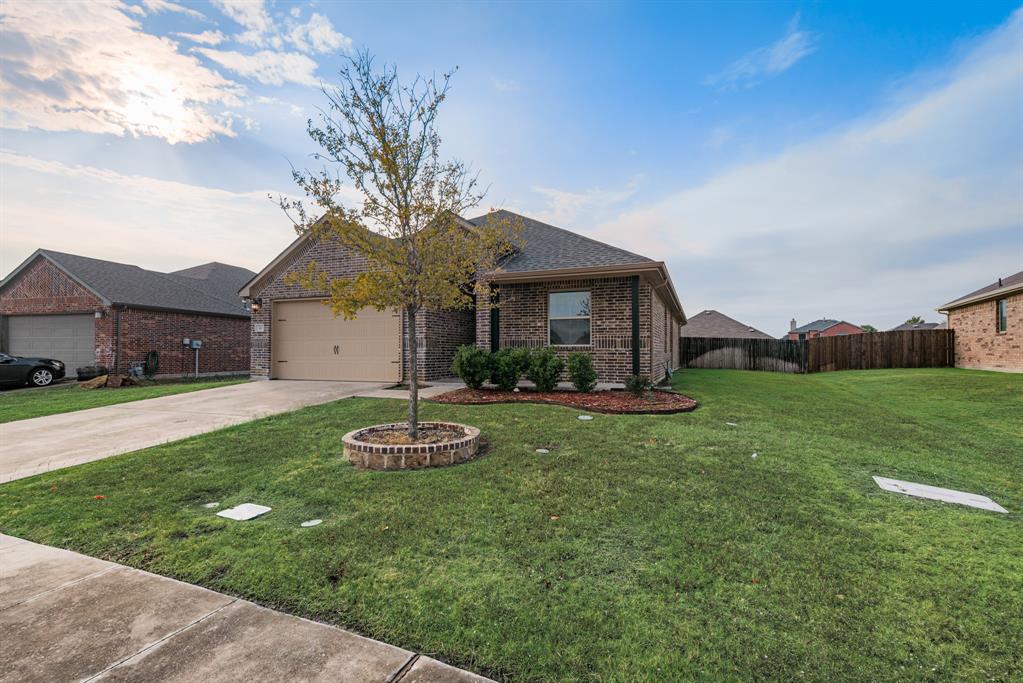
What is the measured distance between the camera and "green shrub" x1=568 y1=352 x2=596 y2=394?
380 inches

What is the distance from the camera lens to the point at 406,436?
5.66m

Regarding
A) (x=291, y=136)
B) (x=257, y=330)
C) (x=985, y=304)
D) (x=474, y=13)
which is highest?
(x=474, y=13)

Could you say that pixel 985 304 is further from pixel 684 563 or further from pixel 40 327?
pixel 40 327

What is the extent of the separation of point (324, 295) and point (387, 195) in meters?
8.22

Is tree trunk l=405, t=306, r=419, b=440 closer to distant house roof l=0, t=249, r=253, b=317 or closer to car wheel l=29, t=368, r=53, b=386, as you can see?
distant house roof l=0, t=249, r=253, b=317

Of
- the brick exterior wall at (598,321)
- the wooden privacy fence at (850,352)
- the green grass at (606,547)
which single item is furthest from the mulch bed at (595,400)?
the wooden privacy fence at (850,352)

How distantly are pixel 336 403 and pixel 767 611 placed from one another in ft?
26.9

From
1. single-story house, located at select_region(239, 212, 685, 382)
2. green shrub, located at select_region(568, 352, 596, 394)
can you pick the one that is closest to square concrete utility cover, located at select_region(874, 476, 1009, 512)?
green shrub, located at select_region(568, 352, 596, 394)

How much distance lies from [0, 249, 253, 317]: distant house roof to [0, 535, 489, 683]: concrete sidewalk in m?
17.7

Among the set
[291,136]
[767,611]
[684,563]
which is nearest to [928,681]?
[767,611]

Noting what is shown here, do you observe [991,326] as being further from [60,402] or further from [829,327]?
[829,327]

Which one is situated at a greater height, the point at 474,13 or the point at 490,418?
the point at 474,13

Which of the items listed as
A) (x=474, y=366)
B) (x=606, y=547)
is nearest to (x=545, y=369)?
(x=474, y=366)

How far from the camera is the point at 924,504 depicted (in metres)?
4.01
